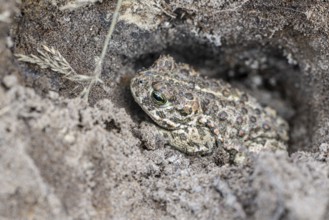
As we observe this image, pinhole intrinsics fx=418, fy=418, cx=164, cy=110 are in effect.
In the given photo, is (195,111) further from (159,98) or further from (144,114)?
(144,114)

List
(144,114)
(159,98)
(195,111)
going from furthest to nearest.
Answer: (144,114) → (195,111) → (159,98)

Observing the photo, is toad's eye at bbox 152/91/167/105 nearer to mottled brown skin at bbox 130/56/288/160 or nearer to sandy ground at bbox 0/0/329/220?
mottled brown skin at bbox 130/56/288/160

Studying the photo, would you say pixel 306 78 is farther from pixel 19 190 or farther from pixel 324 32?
pixel 19 190

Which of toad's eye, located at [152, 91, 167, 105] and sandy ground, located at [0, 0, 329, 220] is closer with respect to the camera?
sandy ground, located at [0, 0, 329, 220]

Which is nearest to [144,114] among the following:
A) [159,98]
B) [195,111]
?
[159,98]

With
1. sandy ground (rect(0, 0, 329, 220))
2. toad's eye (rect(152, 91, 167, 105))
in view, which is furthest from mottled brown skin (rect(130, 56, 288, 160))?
sandy ground (rect(0, 0, 329, 220))

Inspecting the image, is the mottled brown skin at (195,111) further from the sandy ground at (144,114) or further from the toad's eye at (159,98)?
the sandy ground at (144,114)

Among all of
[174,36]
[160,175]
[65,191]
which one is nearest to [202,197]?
[160,175]
